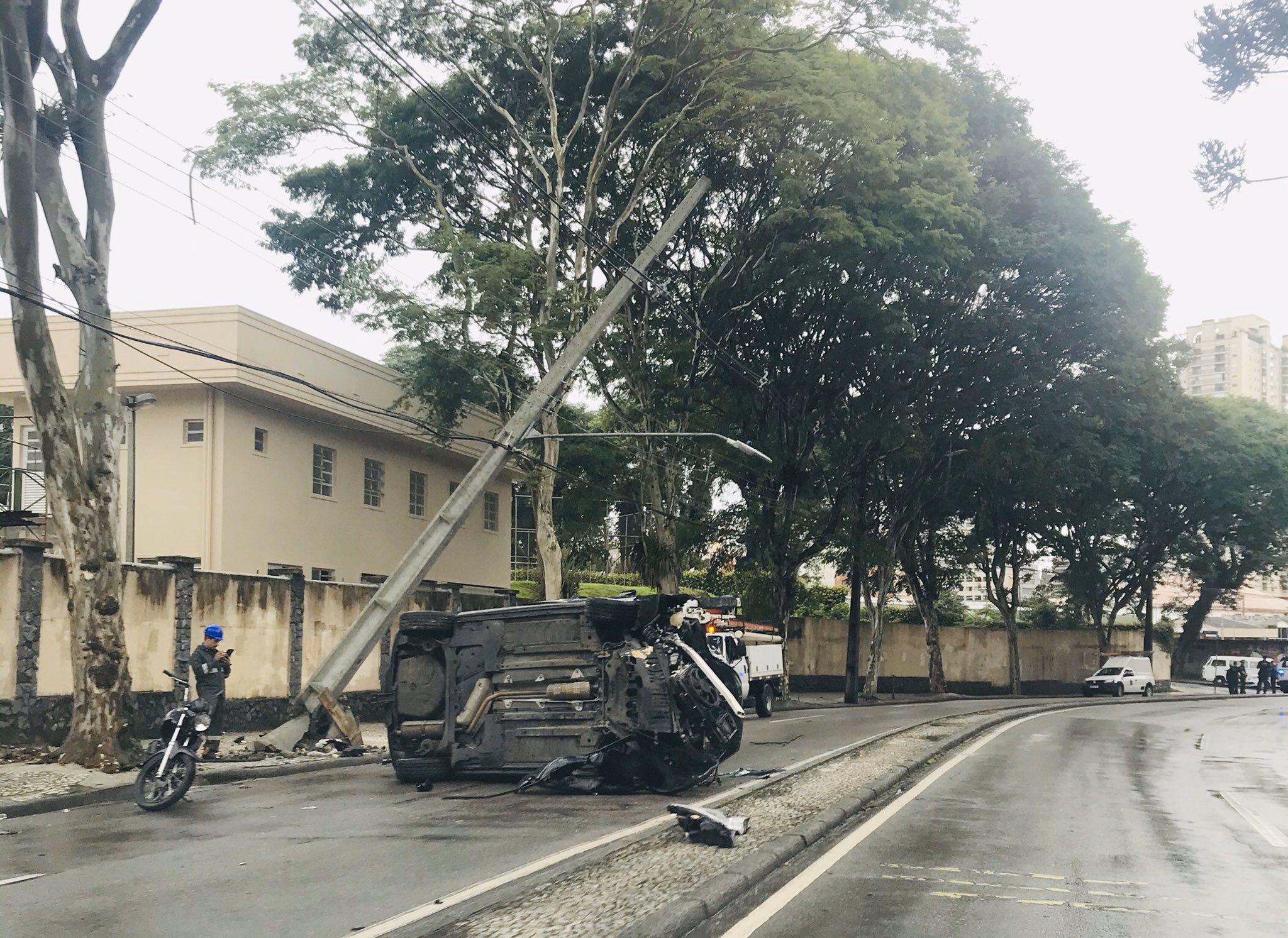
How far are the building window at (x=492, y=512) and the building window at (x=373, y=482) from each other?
21.5 feet

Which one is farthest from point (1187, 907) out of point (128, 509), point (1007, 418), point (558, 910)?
point (1007, 418)

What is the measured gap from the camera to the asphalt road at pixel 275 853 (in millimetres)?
7059

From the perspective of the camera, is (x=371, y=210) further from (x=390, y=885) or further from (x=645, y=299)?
(x=390, y=885)

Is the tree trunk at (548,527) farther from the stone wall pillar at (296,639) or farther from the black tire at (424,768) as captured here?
the black tire at (424,768)

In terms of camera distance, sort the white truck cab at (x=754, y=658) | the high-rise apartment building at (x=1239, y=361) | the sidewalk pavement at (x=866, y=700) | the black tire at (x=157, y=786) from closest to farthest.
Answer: the black tire at (x=157, y=786) → the white truck cab at (x=754, y=658) → the sidewalk pavement at (x=866, y=700) → the high-rise apartment building at (x=1239, y=361)

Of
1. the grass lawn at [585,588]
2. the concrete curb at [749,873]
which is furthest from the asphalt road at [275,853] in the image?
the grass lawn at [585,588]

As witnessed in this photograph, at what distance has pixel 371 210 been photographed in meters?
29.5

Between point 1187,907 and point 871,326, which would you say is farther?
point 871,326

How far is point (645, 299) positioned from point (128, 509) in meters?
12.2

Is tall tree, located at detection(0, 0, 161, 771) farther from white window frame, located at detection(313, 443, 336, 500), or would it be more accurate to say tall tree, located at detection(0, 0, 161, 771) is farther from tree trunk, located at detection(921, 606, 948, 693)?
tree trunk, located at detection(921, 606, 948, 693)

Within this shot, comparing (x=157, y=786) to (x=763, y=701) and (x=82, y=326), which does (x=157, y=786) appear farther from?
(x=763, y=701)

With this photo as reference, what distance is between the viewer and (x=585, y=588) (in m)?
41.4

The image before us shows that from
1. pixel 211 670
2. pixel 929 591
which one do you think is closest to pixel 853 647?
pixel 929 591

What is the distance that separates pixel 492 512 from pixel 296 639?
53.6ft
